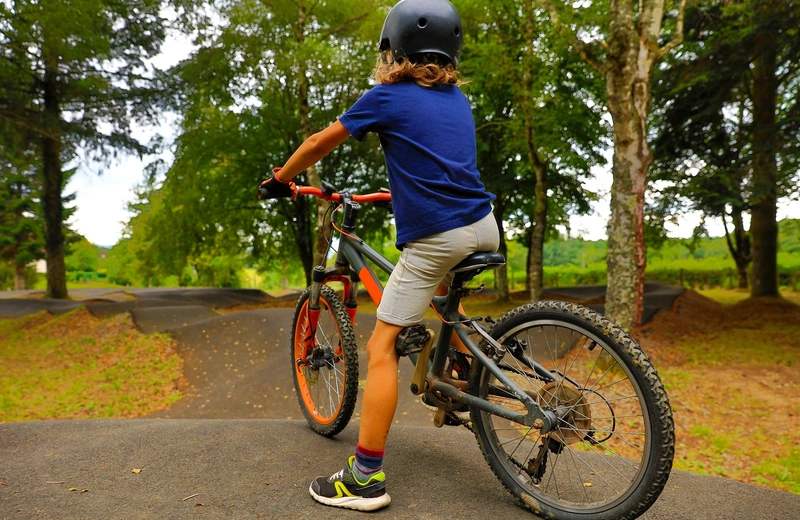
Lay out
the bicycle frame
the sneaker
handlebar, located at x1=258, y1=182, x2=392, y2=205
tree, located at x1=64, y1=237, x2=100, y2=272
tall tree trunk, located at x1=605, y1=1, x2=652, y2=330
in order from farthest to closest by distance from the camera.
Answer: tree, located at x1=64, y1=237, x2=100, y2=272 → tall tree trunk, located at x1=605, y1=1, x2=652, y2=330 → handlebar, located at x1=258, y1=182, x2=392, y2=205 → the sneaker → the bicycle frame

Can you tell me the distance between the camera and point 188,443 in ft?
10.6

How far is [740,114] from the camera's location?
47.7 feet

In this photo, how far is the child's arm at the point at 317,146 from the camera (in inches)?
96.3

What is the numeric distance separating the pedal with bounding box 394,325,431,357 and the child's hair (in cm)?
112

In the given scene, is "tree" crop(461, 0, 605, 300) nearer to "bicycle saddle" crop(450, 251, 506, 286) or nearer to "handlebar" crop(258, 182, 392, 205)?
"handlebar" crop(258, 182, 392, 205)

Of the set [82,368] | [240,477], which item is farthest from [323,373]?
[82,368]

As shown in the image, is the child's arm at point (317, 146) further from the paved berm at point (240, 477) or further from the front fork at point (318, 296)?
→ the paved berm at point (240, 477)

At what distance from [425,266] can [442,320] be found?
33 cm

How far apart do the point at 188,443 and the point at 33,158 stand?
56.0 feet

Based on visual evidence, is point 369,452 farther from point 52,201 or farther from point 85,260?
point 85,260

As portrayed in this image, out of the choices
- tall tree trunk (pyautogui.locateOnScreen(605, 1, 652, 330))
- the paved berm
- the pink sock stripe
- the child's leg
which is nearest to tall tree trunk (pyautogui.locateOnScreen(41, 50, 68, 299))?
the paved berm

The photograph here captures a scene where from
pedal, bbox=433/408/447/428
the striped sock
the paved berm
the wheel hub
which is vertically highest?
the wheel hub

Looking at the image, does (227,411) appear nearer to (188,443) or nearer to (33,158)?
(188,443)

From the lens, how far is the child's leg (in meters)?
2.45
